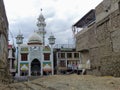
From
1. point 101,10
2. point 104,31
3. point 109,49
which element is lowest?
point 109,49

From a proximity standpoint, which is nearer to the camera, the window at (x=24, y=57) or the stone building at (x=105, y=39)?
the stone building at (x=105, y=39)

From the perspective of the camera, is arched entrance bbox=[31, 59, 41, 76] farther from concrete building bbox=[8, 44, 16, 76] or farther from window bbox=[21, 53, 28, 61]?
concrete building bbox=[8, 44, 16, 76]

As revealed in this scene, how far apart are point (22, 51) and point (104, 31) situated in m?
38.6

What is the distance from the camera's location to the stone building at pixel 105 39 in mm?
24375

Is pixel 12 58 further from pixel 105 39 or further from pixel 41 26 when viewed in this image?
pixel 105 39

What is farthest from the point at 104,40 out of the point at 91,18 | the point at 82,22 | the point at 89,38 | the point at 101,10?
the point at 82,22

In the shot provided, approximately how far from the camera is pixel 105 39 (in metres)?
27.7

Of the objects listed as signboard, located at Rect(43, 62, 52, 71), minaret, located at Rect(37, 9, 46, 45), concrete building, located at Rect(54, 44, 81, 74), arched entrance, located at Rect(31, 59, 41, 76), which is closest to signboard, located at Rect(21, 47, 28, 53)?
arched entrance, located at Rect(31, 59, 41, 76)

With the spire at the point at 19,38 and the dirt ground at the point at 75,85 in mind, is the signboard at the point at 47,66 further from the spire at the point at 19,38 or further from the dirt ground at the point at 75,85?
the dirt ground at the point at 75,85

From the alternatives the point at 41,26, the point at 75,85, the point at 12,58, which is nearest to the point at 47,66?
the point at 12,58

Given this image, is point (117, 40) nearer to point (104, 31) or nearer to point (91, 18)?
point (104, 31)

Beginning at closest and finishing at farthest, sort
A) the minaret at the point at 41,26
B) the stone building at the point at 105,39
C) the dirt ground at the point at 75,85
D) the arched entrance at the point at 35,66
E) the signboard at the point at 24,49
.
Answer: the dirt ground at the point at 75,85 < the stone building at the point at 105,39 < the arched entrance at the point at 35,66 < the signboard at the point at 24,49 < the minaret at the point at 41,26

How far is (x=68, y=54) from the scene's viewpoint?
6794 cm

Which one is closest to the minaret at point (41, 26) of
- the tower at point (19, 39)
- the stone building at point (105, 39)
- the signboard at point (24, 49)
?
the tower at point (19, 39)
